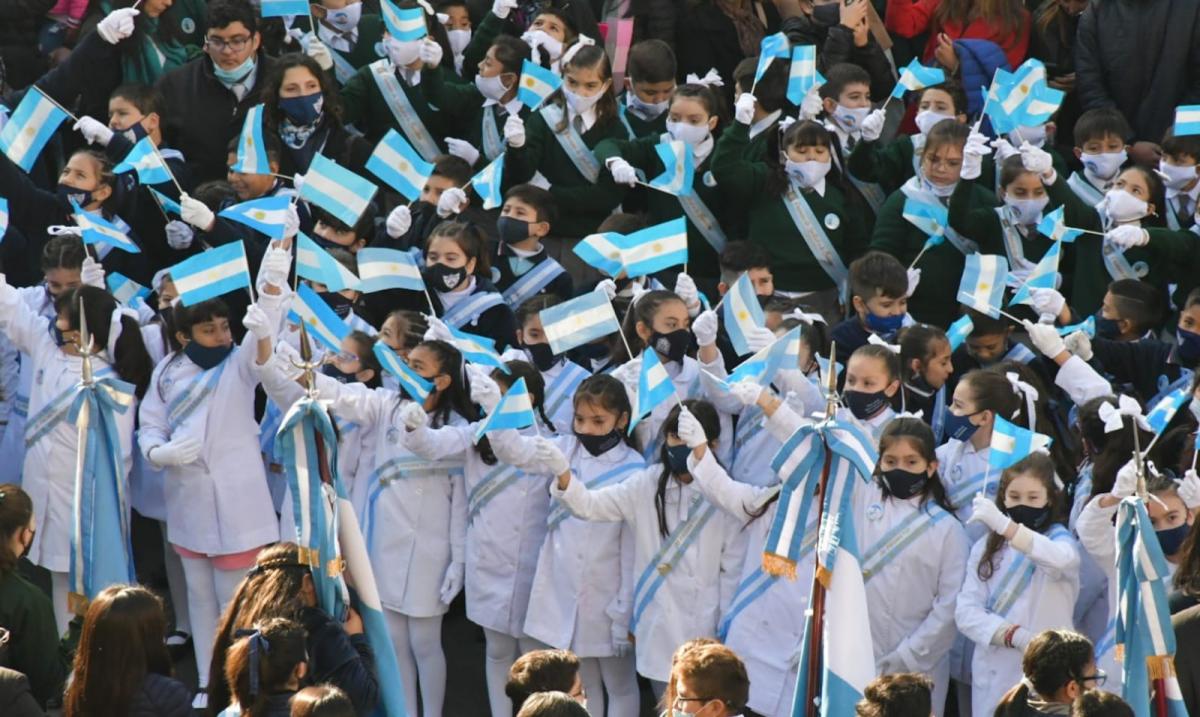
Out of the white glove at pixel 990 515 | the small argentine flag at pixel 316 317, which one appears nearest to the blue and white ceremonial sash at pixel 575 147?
the small argentine flag at pixel 316 317

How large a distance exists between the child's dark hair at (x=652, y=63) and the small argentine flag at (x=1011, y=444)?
3586 millimetres

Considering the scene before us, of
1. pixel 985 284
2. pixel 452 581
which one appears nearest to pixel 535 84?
pixel 985 284

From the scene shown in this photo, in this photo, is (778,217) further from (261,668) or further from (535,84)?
(261,668)

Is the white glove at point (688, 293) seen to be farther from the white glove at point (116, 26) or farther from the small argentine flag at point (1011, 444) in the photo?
the white glove at point (116, 26)

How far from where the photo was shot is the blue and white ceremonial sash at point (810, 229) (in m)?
10.6

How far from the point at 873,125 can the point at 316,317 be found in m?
3.34

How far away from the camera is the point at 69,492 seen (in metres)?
9.55

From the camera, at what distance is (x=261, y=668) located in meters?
6.36

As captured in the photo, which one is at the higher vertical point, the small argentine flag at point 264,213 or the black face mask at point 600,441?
the small argentine flag at point 264,213

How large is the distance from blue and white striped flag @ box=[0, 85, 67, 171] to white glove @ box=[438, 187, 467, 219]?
6.11ft

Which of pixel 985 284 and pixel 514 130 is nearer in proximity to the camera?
pixel 985 284

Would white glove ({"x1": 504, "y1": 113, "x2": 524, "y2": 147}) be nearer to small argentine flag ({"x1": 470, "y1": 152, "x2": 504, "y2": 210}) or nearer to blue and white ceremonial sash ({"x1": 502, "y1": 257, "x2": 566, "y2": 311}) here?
small argentine flag ({"x1": 470, "y1": 152, "x2": 504, "y2": 210})

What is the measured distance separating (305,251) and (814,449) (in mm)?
2768

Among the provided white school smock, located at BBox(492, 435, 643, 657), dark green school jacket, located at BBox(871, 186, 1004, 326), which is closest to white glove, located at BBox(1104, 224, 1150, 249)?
dark green school jacket, located at BBox(871, 186, 1004, 326)
